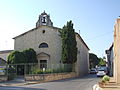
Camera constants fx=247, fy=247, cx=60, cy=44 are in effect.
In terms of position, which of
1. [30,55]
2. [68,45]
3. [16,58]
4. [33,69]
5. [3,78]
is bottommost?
[3,78]

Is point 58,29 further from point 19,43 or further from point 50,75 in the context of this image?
point 50,75

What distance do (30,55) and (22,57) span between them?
90.8 inches

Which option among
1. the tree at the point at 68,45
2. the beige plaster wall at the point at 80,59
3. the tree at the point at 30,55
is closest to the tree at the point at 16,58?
the tree at the point at 30,55

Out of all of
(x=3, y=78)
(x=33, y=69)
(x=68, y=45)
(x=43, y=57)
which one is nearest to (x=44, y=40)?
(x=43, y=57)

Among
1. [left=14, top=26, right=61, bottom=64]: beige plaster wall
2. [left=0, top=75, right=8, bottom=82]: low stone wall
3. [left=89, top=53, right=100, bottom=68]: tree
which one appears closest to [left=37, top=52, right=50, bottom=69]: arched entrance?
[left=14, top=26, right=61, bottom=64]: beige plaster wall

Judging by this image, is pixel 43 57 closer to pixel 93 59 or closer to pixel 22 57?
pixel 22 57

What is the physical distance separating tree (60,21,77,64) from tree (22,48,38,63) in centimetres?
482

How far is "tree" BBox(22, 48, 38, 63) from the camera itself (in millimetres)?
39966

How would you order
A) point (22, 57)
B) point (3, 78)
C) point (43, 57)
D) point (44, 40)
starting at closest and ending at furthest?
point (3, 78), point (22, 57), point (43, 57), point (44, 40)

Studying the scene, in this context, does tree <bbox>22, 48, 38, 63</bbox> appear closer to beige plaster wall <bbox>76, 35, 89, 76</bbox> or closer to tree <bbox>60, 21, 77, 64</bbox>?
Answer: tree <bbox>60, 21, 77, 64</bbox>

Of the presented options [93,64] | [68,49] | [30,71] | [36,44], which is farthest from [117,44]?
[93,64]

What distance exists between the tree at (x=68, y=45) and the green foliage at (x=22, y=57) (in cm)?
506

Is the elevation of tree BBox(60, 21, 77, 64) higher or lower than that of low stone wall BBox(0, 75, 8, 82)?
higher

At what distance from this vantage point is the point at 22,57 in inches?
1521
